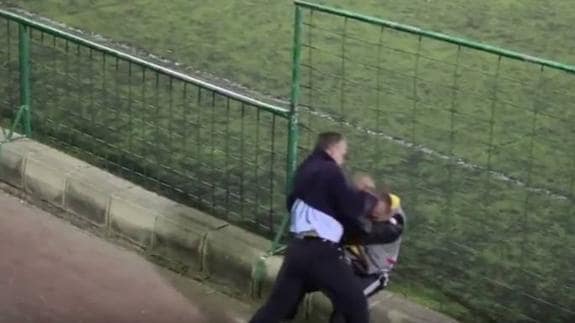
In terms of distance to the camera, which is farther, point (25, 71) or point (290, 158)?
point (25, 71)

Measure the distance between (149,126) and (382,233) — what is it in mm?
3493

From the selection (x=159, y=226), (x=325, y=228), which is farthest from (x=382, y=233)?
(x=159, y=226)

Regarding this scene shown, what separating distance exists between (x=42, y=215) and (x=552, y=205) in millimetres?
3519

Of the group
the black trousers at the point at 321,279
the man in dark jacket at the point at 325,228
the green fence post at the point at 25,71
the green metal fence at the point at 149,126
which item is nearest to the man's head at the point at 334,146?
the man in dark jacket at the point at 325,228

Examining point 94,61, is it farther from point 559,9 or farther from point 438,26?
point 559,9

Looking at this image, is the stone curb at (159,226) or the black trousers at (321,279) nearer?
the black trousers at (321,279)

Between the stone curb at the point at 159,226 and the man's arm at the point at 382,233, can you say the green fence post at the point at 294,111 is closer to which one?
the stone curb at the point at 159,226

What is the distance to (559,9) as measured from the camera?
1396cm

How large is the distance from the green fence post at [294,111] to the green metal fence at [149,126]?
1.83 ft

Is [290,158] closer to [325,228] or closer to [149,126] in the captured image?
[325,228]

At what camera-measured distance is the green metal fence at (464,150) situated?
7691mm

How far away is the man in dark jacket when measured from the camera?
657cm

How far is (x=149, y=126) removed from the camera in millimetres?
9773

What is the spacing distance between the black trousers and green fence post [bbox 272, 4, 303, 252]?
0.88m
